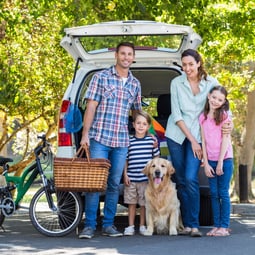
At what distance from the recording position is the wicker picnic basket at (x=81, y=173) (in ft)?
32.8

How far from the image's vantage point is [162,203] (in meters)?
10.5

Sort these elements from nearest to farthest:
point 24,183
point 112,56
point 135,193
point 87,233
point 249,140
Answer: point 87,233
point 135,193
point 24,183
point 112,56
point 249,140

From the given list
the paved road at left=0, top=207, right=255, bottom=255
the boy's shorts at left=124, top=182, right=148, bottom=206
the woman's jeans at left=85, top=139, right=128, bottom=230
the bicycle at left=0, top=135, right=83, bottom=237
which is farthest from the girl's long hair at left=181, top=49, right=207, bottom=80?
the bicycle at left=0, top=135, right=83, bottom=237

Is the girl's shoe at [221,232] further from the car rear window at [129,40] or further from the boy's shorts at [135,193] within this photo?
the car rear window at [129,40]

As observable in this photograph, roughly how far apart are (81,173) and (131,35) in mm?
1752

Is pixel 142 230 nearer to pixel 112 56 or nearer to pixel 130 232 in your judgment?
pixel 130 232

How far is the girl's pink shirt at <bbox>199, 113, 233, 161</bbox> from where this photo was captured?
405 inches

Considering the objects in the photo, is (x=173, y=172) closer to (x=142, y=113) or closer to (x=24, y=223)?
(x=142, y=113)

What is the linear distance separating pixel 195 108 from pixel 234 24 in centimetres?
928

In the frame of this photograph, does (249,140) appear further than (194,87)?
Yes

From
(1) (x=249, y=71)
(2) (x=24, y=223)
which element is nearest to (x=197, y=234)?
(2) (x=24, y=223)

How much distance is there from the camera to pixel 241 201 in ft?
59.3

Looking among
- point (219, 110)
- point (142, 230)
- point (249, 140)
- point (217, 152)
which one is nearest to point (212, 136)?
point (217, 152)

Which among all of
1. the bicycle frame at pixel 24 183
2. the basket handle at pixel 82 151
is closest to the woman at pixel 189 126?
the basket handle at pixel 82 151
